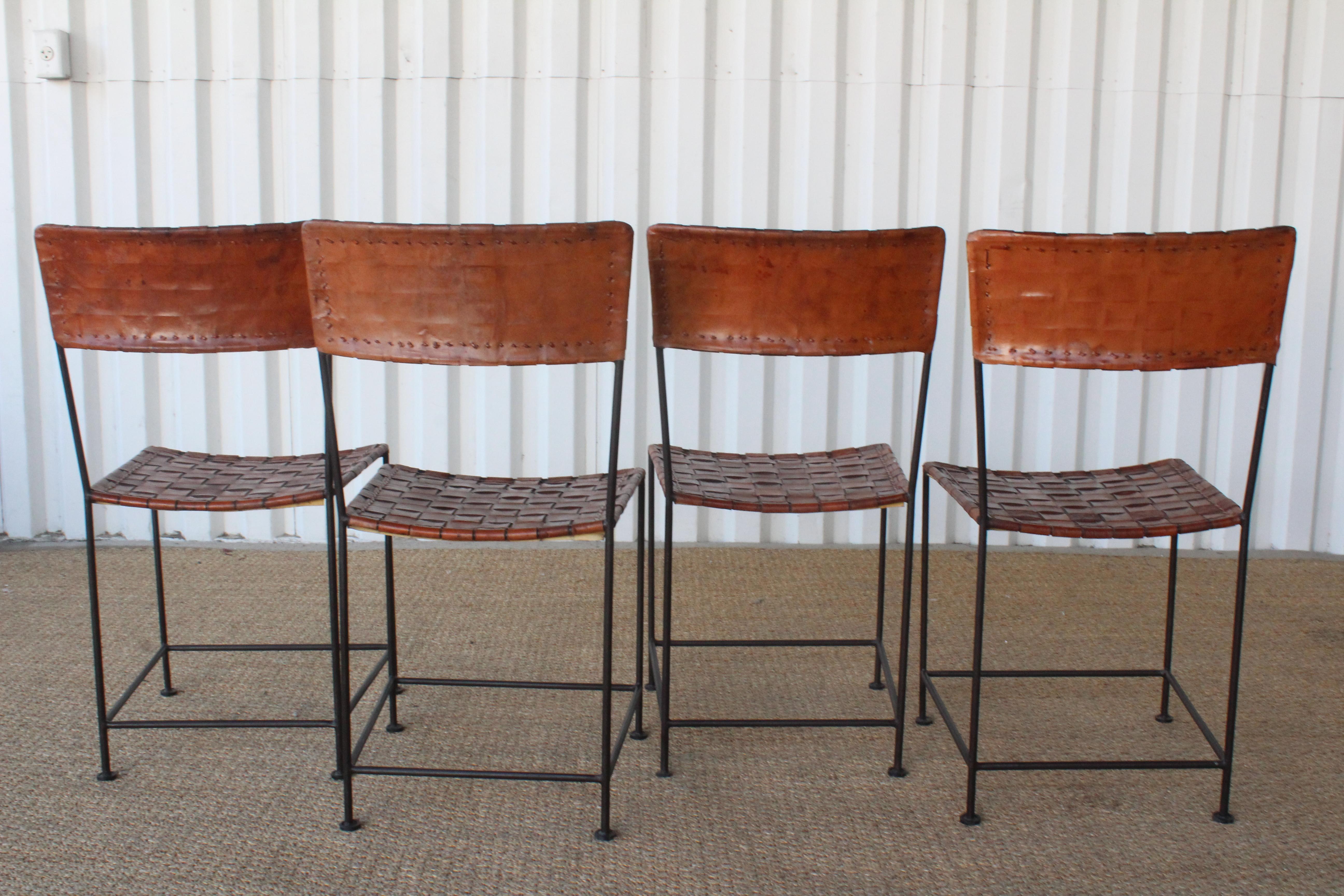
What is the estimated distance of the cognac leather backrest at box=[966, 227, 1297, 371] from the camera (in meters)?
1.88

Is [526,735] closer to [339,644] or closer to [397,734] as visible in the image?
[397,734]

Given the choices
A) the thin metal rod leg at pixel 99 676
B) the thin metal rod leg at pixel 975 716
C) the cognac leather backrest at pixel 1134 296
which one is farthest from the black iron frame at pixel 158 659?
the cognac leather backrest at pixel 1134 296

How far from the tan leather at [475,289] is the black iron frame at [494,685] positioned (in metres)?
0.09

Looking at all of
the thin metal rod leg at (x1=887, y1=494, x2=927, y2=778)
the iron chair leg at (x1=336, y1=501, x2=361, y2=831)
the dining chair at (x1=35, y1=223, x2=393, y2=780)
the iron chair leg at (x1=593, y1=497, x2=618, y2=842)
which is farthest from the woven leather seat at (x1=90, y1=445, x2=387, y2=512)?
the thin metal rod leg at (x1=887, y1=494, x2=927, y2=778)

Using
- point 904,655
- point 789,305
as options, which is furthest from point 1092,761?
point 789,305

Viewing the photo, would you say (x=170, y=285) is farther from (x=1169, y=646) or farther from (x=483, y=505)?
(x=1169, y=646)

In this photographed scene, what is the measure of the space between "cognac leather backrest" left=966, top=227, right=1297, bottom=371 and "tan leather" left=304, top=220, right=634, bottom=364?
600 millimetres

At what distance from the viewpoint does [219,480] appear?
2.29 m

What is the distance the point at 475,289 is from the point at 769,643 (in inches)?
45.2

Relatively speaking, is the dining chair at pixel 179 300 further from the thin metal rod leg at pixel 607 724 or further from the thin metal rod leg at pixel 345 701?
the thin metal rod leg at pixel 607 724

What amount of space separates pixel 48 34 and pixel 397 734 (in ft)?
7.77

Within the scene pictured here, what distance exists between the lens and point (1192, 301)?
1.90 metres

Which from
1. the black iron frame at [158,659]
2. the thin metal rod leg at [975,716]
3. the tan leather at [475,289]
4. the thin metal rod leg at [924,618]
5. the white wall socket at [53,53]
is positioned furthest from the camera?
the white wall socket at [53,53]

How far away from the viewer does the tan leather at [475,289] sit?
71.5 inches
